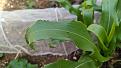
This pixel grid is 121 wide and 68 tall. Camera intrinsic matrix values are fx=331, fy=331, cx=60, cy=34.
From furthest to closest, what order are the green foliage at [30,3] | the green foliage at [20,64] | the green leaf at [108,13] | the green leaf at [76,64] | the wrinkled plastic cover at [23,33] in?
the green foliage at [30,3] < the wrinkled plastic cover at [23,33] < the green foliage at [20,64] < the green leaf at [108,13] < the green leaf at [76,64]

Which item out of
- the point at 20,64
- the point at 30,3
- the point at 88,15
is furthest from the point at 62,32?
the point at 30,3

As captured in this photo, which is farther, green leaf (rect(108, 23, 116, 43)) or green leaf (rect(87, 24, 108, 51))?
green leaf (rect(108, 23, 116, 43))

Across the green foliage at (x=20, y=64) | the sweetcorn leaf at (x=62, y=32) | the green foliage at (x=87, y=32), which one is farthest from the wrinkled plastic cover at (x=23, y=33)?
the sweetcorn leaf at (x=62, y=32)

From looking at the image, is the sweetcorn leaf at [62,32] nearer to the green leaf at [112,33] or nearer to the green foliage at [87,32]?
the green foliage at [87,32]

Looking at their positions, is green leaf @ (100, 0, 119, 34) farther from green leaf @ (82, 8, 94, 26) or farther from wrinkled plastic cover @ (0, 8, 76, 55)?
wrinkled plastic cover @ (0, 8, 76, 55)

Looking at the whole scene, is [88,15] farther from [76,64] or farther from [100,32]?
[76,64]

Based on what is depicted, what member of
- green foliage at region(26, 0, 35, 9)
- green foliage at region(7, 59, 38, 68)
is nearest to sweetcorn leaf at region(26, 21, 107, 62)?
green foliage at region(7, 59, 38, 68)
